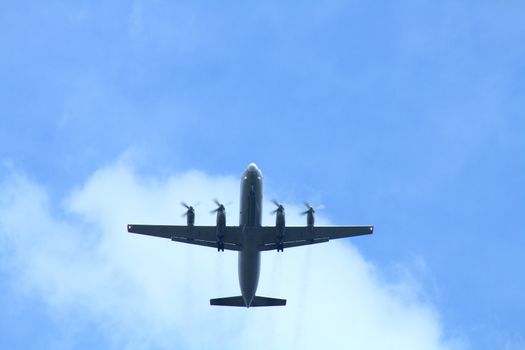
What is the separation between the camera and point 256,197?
92.9 m

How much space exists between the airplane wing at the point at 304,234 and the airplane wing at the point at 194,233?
2.80 metres

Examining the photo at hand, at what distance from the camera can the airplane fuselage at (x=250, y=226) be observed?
92812 millimetres

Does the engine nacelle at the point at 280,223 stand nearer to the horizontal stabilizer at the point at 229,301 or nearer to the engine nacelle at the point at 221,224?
the engine nacelle at the point at 221,224

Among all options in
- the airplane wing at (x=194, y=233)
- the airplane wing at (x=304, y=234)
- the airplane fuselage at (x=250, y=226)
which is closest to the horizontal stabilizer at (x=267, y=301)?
the airplane fuselage at (x=250, y=226)

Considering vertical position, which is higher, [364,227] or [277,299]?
[364,227]

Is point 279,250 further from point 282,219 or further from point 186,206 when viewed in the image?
point 186,206

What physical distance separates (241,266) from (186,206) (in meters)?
8.55

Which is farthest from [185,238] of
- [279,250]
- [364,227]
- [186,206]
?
[364,227]

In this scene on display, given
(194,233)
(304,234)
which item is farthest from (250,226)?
(194,233)

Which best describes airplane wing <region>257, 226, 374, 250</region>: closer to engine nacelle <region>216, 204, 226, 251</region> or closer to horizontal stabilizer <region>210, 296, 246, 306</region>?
engine nacelle <region>216, 204, 226, 251</region>

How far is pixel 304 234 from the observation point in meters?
97.5

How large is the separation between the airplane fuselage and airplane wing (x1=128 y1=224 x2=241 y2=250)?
1.48m

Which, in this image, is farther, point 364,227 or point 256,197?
point 364,227

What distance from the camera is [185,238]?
3866 inches
